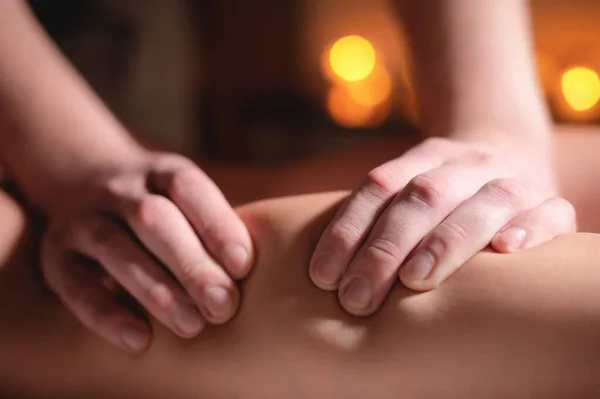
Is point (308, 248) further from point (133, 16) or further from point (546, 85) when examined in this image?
point (546, 85)

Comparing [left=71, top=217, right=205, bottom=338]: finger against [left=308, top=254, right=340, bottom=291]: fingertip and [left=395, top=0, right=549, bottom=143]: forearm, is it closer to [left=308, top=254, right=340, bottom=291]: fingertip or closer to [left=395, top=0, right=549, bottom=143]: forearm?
[left=308, top=254, right=340, bottom=291]: fingertip

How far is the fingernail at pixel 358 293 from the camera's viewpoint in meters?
0.38

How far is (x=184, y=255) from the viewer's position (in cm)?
42

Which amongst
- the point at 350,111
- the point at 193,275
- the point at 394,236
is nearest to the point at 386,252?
the point at 394,236

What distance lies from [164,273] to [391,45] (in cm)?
131

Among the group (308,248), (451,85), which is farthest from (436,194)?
(451,85)

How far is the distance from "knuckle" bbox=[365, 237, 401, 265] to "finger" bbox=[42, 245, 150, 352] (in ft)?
0.53

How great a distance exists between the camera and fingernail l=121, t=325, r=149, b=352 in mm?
438

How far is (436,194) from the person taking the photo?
1.33 ft

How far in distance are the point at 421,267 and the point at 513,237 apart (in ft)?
0.21

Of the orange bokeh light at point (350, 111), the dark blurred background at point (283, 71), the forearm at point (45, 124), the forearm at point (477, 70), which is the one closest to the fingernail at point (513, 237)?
the forearm at point (477, 70)

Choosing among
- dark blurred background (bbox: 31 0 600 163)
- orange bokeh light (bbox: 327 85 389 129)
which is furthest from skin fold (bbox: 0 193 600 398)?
orange bokeh light (bbox: 327 85 389 129)

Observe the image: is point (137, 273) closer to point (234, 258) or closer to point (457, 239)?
point (234, 258)

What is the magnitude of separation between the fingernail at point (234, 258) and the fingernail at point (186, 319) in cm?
4
